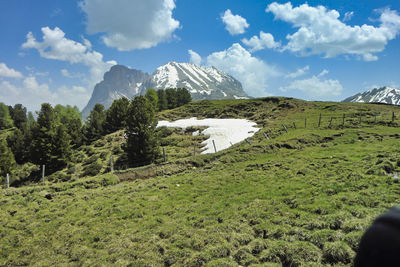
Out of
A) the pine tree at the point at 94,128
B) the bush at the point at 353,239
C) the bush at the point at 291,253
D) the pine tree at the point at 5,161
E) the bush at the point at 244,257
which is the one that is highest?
the pine tree at the point at 94,128

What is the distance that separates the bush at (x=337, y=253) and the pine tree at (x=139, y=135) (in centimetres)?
3661

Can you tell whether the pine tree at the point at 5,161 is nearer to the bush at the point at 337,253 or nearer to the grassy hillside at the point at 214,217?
the grassy hillside at the point at 214,217

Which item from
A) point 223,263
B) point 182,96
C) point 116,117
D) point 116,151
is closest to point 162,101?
point 182,96

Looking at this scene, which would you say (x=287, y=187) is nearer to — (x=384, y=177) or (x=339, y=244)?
(x=384, y=177)

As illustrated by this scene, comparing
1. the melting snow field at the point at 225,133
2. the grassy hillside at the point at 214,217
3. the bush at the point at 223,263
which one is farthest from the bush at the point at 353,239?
the melting snow field at the point at 225,133

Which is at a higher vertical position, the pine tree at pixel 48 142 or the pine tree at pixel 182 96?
the pine tree at pixel 182 96

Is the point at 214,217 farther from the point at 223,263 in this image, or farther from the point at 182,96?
the point at 182,96

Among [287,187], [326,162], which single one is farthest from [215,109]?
[287,187]

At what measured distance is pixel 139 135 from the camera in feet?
134

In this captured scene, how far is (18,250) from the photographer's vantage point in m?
10.7

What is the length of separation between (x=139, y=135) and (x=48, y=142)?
23444 millimetres

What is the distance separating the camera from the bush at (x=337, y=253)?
675 cm

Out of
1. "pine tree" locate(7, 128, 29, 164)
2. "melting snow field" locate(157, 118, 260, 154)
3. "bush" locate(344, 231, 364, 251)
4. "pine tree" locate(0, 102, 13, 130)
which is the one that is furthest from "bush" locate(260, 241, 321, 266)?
"pine tree" locate(0, 102, 13, 130)

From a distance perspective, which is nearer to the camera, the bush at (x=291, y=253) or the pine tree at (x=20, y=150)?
the bush at (x=291, y=253)
